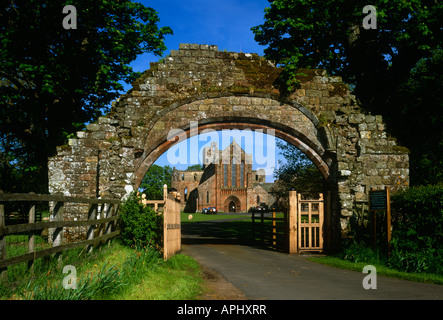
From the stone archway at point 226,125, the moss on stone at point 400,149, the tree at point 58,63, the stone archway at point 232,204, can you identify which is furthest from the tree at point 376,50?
the stone archway at point 232,204

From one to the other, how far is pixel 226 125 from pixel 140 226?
180 inches

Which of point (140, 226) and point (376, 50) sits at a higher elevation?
point (376, 50)

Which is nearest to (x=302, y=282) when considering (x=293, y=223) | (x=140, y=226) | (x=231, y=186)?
(x=140, y=226)

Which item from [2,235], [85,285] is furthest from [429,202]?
[2,235]

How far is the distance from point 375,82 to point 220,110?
355 inches

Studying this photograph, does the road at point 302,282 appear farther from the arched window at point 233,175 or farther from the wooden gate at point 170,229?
the arched window at point 233,175

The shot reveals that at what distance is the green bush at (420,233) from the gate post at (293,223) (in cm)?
356

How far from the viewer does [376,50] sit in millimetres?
18109

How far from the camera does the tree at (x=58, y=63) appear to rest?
1531 cm

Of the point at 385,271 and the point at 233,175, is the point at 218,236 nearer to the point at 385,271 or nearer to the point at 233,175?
the point at 385,271

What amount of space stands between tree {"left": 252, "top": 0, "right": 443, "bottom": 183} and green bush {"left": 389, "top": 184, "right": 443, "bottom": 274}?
8.96 metres

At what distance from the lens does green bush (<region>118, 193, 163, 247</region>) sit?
9828mm

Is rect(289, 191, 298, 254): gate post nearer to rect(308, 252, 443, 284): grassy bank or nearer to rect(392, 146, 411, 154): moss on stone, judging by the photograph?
rect(308, 252, 443, 284): grassy bank
